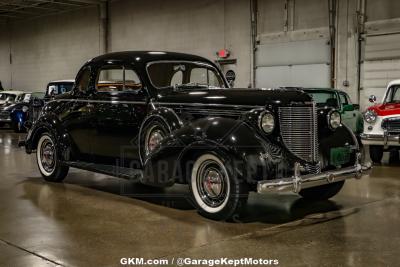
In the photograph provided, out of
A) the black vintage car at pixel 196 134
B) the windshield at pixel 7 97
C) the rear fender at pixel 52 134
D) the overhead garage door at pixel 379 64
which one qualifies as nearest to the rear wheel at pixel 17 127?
the windshield at pixel 7 97

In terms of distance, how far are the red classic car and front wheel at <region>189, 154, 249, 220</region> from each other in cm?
529

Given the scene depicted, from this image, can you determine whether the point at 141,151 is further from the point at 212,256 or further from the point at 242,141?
the point at 212,256

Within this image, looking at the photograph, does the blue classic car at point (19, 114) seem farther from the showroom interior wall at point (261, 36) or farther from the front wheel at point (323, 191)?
the front wheel at point (323, 191)

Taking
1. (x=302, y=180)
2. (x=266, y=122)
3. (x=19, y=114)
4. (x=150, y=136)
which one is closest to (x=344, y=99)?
(x=150, y=136)

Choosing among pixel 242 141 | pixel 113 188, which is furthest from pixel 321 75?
pixel 242 141

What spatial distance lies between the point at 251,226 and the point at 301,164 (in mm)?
860

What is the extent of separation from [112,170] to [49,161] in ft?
5.51

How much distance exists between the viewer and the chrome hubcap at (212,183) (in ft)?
17.2

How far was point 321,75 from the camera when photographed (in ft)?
51.4

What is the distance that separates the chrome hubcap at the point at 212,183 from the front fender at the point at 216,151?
164mm

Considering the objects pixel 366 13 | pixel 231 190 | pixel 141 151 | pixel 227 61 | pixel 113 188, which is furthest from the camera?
pixel 227 61

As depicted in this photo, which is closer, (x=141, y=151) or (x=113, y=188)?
(x=141, y=151)

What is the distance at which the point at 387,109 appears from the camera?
9.84m

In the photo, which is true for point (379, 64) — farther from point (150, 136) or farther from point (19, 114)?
point (19, 114)
